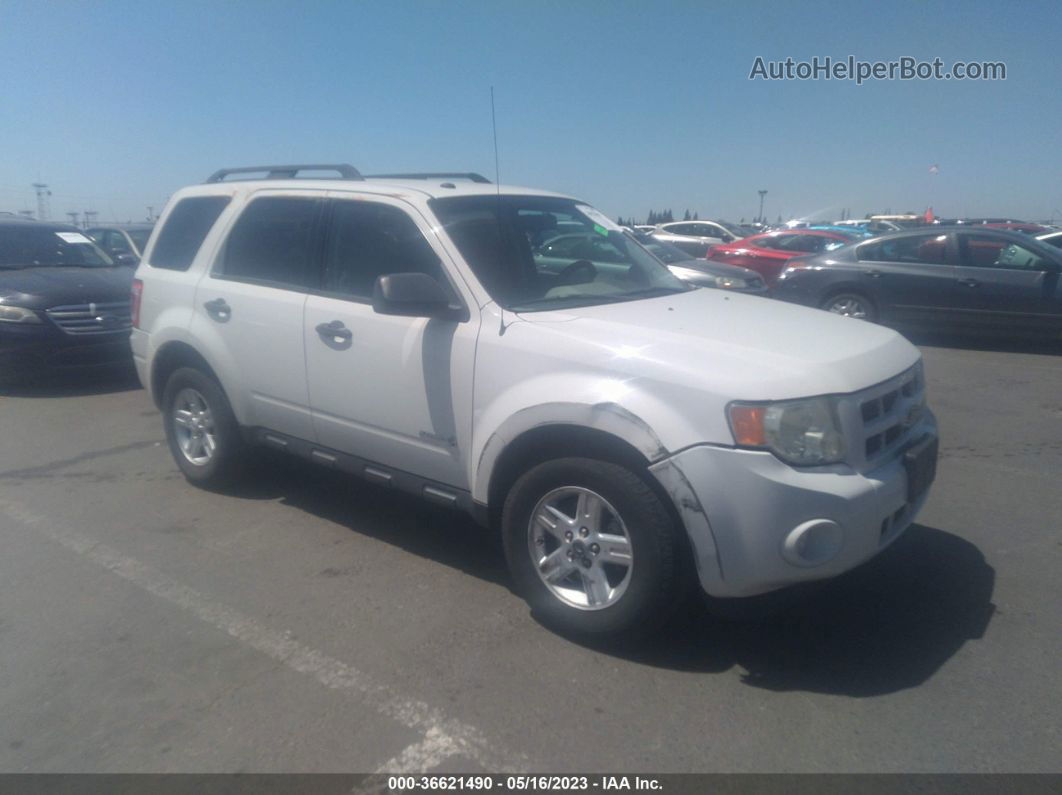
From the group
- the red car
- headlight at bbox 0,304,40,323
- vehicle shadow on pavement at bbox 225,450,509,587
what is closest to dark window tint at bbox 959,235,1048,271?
the red car

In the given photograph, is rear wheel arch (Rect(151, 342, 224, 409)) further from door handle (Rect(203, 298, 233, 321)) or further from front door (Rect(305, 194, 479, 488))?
front door (Rect(305, 194, 479, 488))

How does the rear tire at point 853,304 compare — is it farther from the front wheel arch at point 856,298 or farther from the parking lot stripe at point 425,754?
the parking lot stripe at point 425,754

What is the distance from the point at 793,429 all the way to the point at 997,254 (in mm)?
9074

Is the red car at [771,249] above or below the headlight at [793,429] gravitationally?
above

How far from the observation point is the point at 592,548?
11.5ft

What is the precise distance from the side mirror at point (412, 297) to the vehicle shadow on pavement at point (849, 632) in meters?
1.73

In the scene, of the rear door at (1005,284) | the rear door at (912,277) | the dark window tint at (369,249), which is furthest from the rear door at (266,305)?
the rear door at (1005,284)

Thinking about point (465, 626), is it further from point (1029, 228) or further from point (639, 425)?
point (1029, 228)

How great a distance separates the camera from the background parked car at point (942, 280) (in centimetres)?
1028

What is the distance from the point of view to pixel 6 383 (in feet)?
29.8

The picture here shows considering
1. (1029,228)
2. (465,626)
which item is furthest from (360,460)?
(1029,228)

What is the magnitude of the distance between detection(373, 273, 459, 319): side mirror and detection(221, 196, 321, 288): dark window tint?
39.4 inches

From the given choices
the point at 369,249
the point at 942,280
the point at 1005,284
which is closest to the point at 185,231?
the point at 369,249

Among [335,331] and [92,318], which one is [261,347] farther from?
[92,318]
